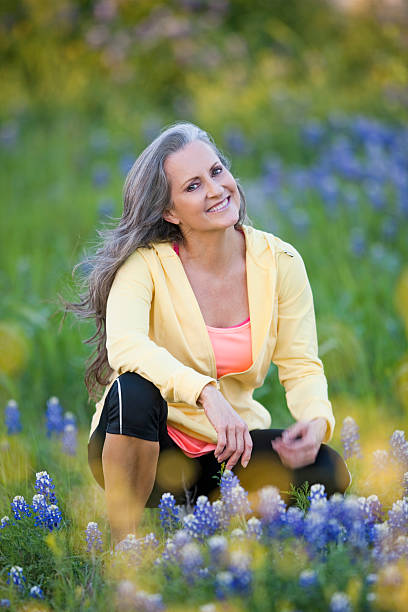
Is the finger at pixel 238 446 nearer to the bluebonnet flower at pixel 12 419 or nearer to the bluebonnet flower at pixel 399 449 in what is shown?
the bluebonnet flower at pixel 399 449

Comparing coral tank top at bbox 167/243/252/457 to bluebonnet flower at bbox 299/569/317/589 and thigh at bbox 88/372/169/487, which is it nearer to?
thigh at bbox 88/372/169/487

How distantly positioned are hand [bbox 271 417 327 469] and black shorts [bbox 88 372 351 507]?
90 mm

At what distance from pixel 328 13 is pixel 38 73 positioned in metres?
3.80

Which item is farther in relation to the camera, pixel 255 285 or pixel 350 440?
pixel 350 440

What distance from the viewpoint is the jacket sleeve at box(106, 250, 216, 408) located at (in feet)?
7.54

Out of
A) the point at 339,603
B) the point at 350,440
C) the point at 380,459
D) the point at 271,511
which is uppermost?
the point at 350,440

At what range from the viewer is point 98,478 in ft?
8.52

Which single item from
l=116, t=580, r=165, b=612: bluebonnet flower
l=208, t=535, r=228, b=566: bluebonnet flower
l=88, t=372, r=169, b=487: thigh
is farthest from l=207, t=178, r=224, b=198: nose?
l=116, t=580, r=165, b=612: bluebonnet flower

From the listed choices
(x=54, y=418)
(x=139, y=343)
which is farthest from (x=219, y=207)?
(x=54, y=418)

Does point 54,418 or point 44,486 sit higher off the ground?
point 54,418

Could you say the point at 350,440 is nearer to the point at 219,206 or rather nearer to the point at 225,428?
the point at 225,428

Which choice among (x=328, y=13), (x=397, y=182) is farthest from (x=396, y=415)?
(x=328, y=13)

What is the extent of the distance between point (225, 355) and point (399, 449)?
0.61 meters

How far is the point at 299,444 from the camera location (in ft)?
7.66
